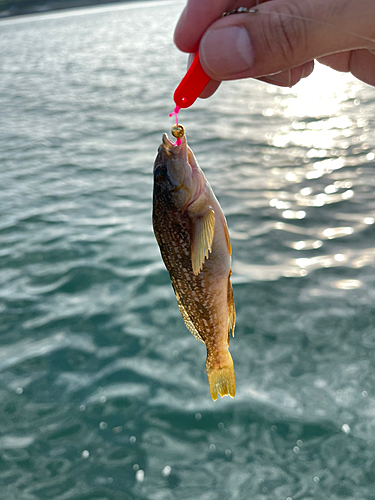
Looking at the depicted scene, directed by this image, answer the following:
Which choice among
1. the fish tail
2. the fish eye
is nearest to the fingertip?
the fish eye

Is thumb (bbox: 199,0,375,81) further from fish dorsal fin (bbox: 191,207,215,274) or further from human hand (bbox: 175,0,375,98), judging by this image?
fish dorsal fin (bbox: 191,207,215,274)

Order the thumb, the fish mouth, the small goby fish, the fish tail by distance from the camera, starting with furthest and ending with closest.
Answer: the fish tail
the fish mouth
the small goby fish
the thumb

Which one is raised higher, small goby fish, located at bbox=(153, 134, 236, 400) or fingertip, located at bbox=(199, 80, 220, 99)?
fingertip, located at bbox=(199, 80, 220, 99)

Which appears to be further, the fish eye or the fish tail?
the fish tail

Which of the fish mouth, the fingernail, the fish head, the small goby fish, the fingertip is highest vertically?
the fingernail

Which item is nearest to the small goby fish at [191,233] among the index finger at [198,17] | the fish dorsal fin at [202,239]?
the fish dorsal fin at [202,239]

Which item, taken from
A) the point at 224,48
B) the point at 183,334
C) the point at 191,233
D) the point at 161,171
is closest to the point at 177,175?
the point at 161,171
